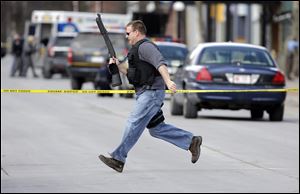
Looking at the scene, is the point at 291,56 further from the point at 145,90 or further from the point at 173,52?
the point at 145,90

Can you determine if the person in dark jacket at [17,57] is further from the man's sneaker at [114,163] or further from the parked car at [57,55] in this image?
the man's sneaker at [114,163]

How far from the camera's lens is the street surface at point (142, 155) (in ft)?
42.3

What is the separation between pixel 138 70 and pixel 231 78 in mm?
11398

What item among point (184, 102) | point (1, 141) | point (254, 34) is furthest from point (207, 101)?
point (254, 34)

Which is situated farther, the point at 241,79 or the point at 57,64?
the point at 57,64

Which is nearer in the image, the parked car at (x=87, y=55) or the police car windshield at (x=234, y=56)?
the police car windshield at (x=234, y=56)

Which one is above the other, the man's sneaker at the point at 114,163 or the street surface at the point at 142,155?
the man's sneaker at the point at 114,163

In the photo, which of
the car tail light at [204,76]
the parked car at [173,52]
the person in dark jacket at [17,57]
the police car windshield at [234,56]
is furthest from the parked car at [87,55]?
the car tail light at [204,76]

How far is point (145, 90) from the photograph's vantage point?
1047 cm

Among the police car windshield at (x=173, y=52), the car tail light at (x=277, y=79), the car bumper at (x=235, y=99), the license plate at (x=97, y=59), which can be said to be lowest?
the license plate at (x=97, y=59)

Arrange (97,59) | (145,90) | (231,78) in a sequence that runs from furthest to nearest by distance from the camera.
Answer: (97,59) < (231,78) < (145,90)

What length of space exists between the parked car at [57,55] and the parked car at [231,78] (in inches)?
933

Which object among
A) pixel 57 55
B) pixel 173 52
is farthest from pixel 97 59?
pixel 57 55

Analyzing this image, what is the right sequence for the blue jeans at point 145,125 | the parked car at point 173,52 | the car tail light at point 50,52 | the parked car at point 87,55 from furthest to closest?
the car tail light at point 50,52
the parked car at point 87,55
the parked car at point 173,52
the blue jeans at point 145,125
